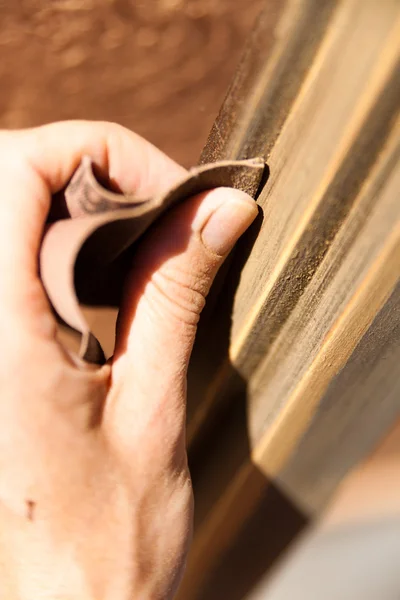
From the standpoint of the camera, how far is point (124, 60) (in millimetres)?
383

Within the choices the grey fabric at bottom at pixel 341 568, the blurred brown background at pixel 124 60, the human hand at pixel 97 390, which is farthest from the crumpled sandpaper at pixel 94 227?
the grey fabric at bottom at pixel 341 568

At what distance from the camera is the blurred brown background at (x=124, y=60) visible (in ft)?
1.18

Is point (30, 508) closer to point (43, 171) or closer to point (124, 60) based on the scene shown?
point (43, 171)

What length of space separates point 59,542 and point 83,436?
105 mm

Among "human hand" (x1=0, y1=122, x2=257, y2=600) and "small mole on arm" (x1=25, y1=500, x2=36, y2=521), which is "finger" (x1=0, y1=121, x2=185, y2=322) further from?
"small mole on arm" (x1=25, y1=500, x2=36, y2=521)

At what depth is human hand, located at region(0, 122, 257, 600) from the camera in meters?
0.32

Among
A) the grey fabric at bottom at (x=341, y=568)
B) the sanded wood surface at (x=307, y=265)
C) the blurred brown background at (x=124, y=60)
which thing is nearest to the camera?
the sanded wood surface at (x=307, y=265)

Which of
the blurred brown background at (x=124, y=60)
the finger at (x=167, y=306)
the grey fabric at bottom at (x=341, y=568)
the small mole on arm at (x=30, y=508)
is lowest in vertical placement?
the grey fabric at bottom at (x=341, y=568)

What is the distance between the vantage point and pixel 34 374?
317 millimetres

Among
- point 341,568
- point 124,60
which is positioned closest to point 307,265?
point 124,60

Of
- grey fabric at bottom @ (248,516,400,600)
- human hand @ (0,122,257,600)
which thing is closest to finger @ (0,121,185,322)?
human hand @ (0,122,257,600)

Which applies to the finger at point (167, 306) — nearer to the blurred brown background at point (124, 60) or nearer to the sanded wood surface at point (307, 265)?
the sanded wood surface at point (307, 265)

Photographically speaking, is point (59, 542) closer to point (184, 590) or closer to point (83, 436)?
point (83, 436)

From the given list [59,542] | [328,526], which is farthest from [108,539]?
[328,526]
